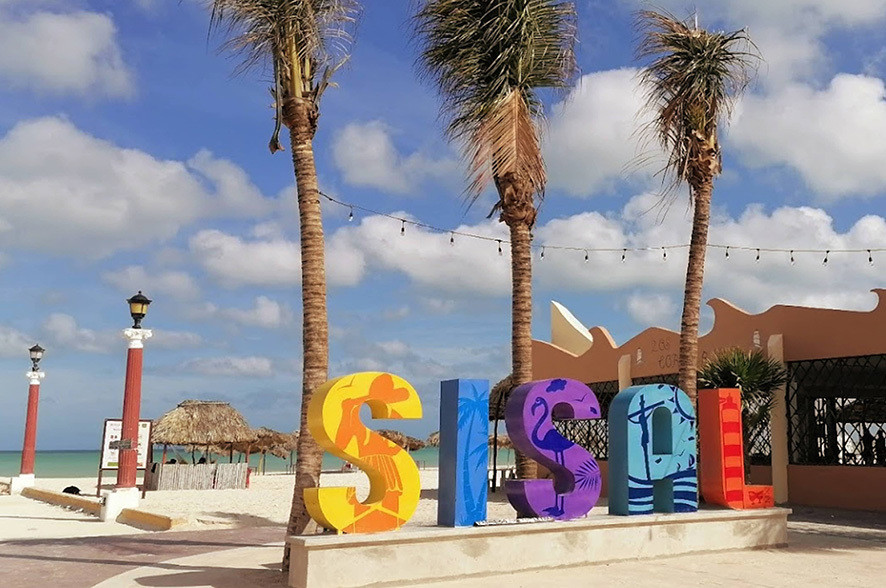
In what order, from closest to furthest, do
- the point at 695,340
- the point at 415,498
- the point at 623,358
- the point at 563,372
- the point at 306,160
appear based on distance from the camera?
the point at 415,498 → the point at 306,160 → the point at 695,340 → the point at 623,358 → the point at 563,372

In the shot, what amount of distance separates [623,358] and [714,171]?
28.6 feet

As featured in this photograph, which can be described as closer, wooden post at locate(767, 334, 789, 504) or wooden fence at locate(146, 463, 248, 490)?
wooden post at locate(767, 334, 789, 504)

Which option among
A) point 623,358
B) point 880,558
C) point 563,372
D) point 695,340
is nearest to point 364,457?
point 880,558

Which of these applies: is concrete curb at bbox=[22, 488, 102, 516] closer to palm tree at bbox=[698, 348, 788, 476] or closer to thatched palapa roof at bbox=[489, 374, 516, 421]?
thatched palapa roof at bbox=[489, 374, 516, 421]

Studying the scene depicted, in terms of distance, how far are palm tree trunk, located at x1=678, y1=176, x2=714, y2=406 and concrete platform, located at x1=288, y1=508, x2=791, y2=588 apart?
11.4 feet

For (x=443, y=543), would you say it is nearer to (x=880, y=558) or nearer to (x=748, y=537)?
(x=748, y=537)

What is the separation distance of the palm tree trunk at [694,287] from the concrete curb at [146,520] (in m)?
9.79

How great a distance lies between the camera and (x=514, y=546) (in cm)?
1028

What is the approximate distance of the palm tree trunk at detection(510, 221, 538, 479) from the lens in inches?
534

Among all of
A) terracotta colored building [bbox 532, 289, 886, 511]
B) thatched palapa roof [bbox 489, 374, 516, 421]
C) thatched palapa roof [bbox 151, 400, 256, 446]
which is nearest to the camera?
terracotta colored building [bbox 532, 289, 886, 511]

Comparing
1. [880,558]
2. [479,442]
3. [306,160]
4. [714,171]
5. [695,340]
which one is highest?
[714,171]

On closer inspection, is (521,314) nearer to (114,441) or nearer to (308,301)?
(308,301)

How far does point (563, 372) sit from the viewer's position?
2714 cm

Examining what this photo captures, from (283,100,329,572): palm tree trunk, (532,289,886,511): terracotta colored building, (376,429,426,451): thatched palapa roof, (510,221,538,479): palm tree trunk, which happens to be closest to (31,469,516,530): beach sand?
(510,221,538,479): palm tree trunk
